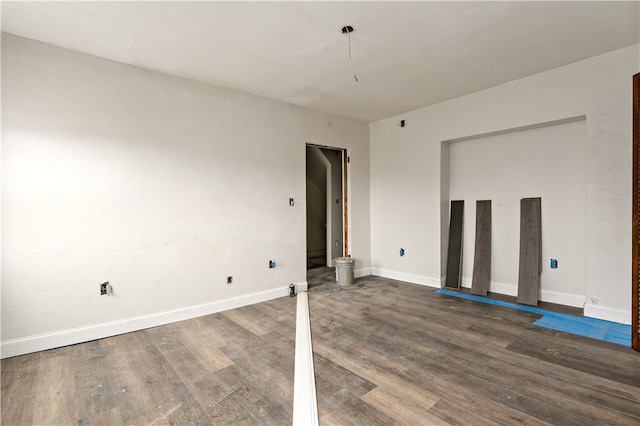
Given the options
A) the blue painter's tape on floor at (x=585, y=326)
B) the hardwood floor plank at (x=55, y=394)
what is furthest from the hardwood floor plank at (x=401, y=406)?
the blue painter's tape on floor at (x=585, y=326)

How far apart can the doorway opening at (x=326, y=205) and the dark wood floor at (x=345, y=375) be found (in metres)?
2.67

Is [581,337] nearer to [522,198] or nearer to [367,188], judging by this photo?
[522,198]

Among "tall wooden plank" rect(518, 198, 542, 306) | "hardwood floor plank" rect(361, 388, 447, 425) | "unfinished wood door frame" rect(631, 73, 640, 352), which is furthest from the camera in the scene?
"tall wooden plank" rect(518, 198, 542, 306)

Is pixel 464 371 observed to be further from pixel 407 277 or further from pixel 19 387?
pixel 19 387

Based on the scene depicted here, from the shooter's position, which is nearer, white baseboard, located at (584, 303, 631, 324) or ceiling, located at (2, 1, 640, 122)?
ceiling, located at (2, 1, 640, 122)

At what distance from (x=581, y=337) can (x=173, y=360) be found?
373cm

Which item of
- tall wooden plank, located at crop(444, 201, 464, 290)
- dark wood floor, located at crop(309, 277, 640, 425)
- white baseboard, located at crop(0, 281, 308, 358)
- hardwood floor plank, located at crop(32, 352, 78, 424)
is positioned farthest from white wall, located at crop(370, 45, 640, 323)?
hardwood floor plank, located at crop(32, 352, 78, 424)

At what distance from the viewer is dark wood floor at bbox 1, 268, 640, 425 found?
188 cm

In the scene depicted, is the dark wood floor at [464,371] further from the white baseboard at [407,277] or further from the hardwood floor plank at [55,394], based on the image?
the hardwood floor plank at [55,394]

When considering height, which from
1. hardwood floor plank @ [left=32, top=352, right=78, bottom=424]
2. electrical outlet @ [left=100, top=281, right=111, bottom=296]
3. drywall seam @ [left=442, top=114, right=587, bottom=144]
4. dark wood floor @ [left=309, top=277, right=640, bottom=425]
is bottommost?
hardwood floor plank @ [left=32, top=352, right=78, bottom=424]

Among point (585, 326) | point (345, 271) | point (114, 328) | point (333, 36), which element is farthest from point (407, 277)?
point (114, 328)

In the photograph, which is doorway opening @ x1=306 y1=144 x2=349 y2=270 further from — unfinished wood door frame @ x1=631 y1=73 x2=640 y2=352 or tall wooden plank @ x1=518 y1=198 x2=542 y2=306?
unfinished wood door frame @ x1=631 y1=73 x2=640 y2=352

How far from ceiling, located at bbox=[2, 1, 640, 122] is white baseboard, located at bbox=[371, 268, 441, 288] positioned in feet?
9.53

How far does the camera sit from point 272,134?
4355 millimetres
